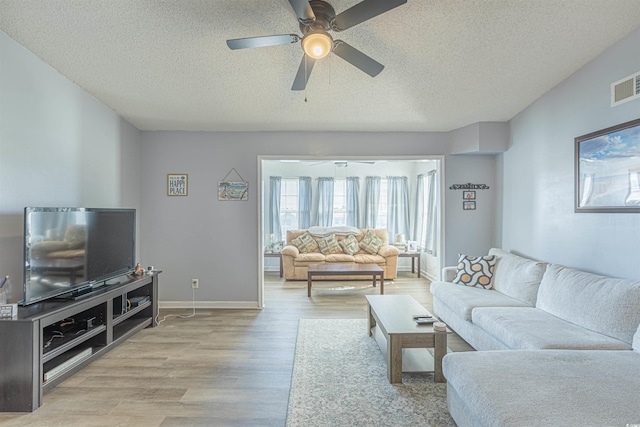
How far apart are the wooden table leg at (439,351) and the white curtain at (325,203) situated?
515 centimetres

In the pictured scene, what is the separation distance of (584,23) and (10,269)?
466cm

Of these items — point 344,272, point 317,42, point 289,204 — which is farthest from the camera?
point 289,204

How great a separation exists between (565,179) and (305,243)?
4571 millimetres

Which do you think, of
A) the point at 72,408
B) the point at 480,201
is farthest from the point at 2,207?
the point at 480,201

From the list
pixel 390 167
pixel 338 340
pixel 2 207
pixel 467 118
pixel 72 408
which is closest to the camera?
pixel 72 408

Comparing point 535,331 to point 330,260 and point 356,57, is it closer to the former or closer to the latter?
point 356,57

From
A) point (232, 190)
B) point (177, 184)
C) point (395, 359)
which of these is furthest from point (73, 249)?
point (395, 359)

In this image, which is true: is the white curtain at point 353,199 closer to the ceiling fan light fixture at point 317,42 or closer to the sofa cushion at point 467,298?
the sofa cushion at point 467,298

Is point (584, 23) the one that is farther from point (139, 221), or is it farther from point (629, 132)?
point (139, 221)

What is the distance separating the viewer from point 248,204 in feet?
15.3

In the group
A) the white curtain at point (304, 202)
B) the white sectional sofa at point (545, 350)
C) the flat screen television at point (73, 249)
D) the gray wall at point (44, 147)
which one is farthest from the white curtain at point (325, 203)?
the flat screen television at point (73, 249)

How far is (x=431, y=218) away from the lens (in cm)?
670

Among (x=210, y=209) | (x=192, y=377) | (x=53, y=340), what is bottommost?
(x=192, y=377)

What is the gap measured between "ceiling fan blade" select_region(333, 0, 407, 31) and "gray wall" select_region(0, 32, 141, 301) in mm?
2461
